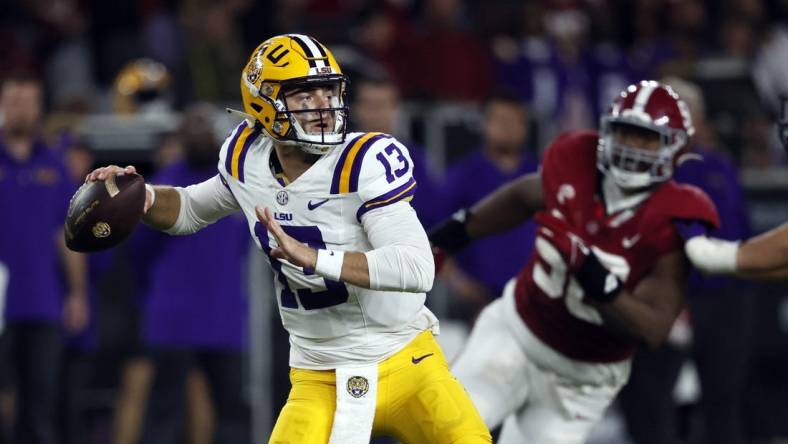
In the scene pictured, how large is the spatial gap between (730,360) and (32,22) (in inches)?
195

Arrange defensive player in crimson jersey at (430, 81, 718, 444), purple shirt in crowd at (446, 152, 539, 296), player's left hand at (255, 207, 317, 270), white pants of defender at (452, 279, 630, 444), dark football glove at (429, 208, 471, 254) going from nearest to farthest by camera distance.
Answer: player's left hand at (255, 207, 317, 270), defensive player in crimson jersey at (430, 81, 718, 444), white pants of defender at (452, 279, 630, 444), dark football glove at (429, 208, 471, 254), purple shirt in crowd at (446, 152, 539, 296)

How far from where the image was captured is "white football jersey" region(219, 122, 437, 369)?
3.95 metres

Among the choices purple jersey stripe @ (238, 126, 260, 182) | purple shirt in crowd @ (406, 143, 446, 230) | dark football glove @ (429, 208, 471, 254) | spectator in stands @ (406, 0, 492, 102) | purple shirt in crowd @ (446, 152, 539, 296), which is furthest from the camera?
spectator in stands @ (406, 0, 492, 102)

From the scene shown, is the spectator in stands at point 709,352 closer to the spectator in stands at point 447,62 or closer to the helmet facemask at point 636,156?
the helmet facemask at point 636,156

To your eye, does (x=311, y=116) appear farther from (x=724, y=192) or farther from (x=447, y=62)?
(x=447, y=62)

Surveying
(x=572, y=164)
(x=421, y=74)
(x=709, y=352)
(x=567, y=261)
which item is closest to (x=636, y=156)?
(x=572, y=164)

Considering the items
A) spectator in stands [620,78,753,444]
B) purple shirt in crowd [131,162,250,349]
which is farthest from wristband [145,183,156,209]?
spectator in stands [620,78,753,444]

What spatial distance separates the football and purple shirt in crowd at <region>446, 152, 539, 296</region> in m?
2.87

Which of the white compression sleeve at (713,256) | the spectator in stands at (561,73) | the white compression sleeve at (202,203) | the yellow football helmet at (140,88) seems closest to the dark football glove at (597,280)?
the white compression sleeve at (713,256)

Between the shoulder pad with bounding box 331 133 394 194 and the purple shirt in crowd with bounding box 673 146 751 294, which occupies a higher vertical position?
the shoulder pad with bounding box 331 133 394 194

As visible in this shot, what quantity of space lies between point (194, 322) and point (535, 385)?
7.76ft

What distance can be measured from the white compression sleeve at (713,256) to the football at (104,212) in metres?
1.68

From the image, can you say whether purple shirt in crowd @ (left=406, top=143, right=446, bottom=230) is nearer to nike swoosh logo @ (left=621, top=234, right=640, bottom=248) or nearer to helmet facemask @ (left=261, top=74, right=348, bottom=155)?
nike swoosh logo @ (left=621, top=234, right=640, bottom=248)

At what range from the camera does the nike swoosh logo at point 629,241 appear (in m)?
4.71
